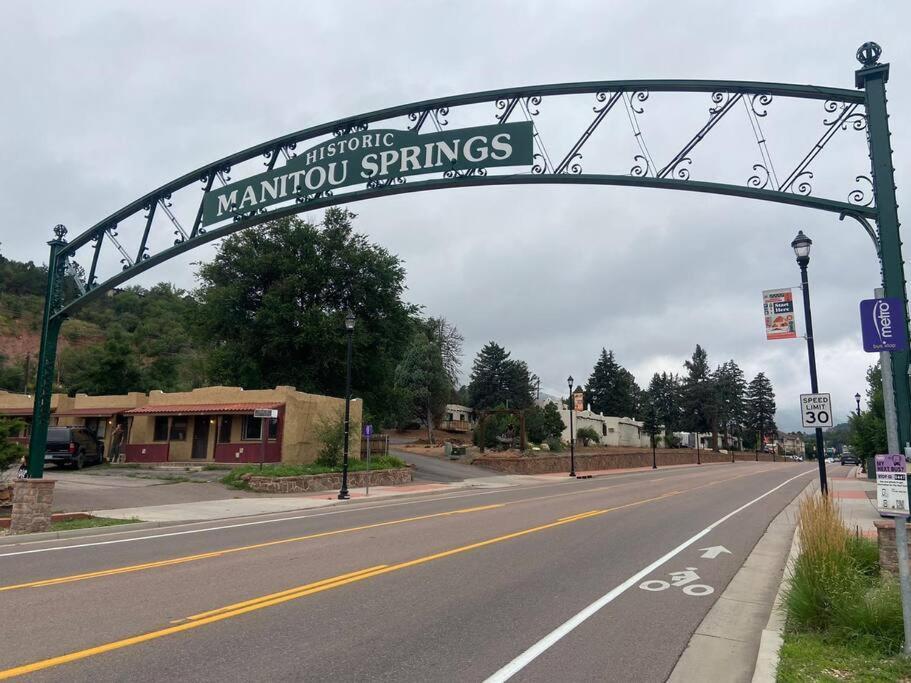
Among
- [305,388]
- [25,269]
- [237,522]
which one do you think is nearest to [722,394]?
[305,388]

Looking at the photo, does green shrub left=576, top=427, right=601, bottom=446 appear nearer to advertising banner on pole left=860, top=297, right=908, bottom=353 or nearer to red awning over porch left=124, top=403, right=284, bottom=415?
red awning over porch left=124, top=403, right=284, bottom=415

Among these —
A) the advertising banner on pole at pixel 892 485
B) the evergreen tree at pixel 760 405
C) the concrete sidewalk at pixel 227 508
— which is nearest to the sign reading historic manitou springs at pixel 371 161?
the concrete sidewalk at pixel 227 508

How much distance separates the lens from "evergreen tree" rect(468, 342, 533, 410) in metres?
89.5

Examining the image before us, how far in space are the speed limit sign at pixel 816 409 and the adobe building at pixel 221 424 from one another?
2171 centimetres

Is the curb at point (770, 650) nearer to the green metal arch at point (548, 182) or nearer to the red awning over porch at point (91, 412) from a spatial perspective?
the green metal arch at point (548, 182)

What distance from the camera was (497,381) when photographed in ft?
295

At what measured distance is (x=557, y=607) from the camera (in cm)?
743

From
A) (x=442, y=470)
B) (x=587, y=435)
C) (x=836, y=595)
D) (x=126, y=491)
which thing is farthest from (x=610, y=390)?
(x=836, y=595)

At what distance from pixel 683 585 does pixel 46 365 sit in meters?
14.6

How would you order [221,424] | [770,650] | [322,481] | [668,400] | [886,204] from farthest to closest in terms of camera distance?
[668,400] < [221,424] < [322,481] < [886,204] < [770,650]

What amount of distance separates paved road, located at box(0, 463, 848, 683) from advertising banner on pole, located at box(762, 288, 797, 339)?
426 cm

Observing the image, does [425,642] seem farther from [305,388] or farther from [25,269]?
[25,269]

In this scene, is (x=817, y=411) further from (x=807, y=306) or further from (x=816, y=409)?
(x=807, y=306)

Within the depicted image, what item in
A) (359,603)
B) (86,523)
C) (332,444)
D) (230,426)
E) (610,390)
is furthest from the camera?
(610,390)
